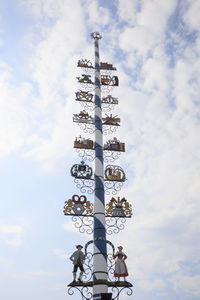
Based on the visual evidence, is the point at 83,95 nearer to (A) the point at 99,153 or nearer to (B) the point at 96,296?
(A) the point at 99,153

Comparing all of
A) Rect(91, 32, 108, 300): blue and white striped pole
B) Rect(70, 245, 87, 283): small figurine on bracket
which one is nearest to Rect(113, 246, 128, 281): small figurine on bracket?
Rect(91, 32, 108, 300): blue and white striped pole

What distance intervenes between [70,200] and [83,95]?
5.89 m

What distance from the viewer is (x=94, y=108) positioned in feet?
44.4

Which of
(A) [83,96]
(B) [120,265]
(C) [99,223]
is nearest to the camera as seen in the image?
(B) [120,265]

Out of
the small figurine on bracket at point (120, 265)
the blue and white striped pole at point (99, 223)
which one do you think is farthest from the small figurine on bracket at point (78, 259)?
the small figurine on bracket at point (120, 265)

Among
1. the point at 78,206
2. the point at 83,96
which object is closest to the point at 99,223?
the point at 78,206

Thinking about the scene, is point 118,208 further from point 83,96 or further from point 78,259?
point 83,96

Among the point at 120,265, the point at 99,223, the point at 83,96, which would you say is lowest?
the point at 120,265

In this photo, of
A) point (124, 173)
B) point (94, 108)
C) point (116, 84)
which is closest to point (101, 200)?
point (124, 173)

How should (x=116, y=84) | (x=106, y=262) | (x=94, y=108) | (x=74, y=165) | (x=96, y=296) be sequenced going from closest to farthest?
(x=96, y=296) → (x=106, y=262) → (x=74, y=165) → (x=94, y=108) → (x=116, y=84)

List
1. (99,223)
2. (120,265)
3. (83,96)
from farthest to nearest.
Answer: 1. (83,96)
2. (99,223)
3. (120,265)

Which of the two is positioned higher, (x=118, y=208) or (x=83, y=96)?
(x=83, y=96)

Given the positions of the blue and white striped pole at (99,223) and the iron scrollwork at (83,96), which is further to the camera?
the iron scrollwork at (83,96)

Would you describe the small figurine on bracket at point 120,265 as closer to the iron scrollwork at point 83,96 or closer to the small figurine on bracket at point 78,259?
the small figurine on bracket at point 78,259
